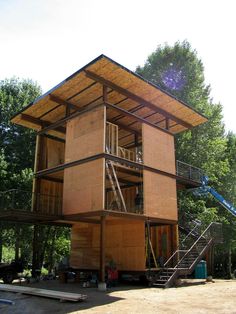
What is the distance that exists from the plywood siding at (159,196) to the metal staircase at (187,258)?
2.25 m

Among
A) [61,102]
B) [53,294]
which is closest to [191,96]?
[61,102]

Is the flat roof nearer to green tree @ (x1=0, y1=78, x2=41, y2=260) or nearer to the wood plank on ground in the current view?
green tree @ (x1=0, y1=78, x2=41, y2=260)

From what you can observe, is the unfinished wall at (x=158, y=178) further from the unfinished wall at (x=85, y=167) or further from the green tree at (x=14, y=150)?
the green tree at (x=14, y=150)

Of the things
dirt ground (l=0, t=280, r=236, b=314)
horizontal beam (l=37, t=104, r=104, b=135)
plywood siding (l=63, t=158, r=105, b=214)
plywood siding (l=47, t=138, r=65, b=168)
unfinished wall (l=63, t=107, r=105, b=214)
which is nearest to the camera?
dirt ground (l=0, t=280, r=236, b=314)

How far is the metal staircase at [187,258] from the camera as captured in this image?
674 inches

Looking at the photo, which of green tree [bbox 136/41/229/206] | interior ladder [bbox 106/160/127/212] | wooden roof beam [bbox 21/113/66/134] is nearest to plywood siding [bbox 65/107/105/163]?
interior ladder [bbox 106/160/127/212]

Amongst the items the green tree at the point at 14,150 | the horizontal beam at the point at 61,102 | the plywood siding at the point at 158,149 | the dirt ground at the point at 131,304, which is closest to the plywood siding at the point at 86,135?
the horizontal beam at the point at 61,102

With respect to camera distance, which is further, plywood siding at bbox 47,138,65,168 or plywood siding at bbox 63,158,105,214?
plywood siding at bbox 47,138,65,168

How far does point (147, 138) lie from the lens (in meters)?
19.8

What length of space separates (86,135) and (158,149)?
4669mm

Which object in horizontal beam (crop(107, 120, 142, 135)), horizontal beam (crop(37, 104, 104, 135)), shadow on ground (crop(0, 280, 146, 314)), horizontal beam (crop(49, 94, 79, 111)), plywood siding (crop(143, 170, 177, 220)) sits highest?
horizontal beam (crop(49, 94, 79, 111))

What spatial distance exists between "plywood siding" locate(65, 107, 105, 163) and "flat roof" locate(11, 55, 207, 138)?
1.40 m

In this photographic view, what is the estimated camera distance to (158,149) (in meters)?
20.4

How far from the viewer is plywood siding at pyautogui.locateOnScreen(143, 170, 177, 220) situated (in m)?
18.6
